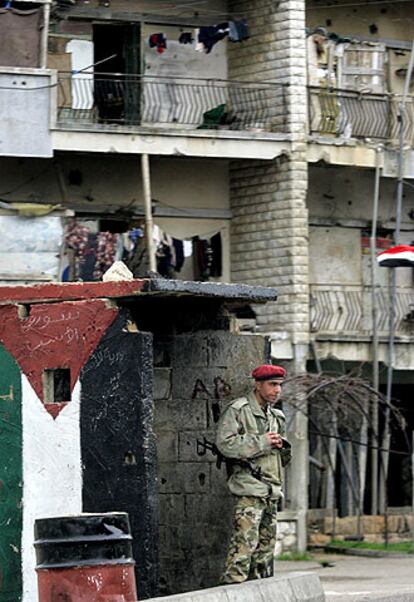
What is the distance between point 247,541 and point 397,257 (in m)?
16.4

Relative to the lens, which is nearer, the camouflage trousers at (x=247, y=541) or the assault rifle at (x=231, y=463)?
the camouflage trousers at (x=247, y=541)

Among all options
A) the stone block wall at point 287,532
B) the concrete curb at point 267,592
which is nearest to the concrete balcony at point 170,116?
the stone block wall at point 287,532

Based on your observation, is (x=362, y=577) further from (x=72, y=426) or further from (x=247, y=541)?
(x=72, y=426)

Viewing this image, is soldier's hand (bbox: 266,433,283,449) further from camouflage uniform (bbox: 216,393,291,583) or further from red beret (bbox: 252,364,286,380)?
red beret (bbox: 252,364,286,380)

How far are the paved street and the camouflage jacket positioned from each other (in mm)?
2964

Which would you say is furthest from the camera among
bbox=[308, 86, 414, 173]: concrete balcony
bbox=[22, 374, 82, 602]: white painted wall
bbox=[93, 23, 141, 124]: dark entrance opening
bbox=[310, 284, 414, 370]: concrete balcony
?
bbox=[308, 86, 414, 173]: concrete balcony

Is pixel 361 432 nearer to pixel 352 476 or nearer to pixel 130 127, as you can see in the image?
pixel 352 476

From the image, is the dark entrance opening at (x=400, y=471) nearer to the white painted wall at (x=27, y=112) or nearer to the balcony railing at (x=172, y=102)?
the balcony railing at (x=172, y=102)

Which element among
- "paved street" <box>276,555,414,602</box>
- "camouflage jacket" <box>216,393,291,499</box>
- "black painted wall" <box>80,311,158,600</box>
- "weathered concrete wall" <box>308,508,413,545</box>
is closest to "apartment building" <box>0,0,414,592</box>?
"weathered concrete wall" <box>308,508,413,545</box>

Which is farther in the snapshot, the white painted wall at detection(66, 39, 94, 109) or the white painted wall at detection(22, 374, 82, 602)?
the white painted wall at detection(66, 39, 94, 109)

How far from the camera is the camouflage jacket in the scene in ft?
42.7

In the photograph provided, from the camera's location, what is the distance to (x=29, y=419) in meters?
12.6

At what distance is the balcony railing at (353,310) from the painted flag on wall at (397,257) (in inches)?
44.4

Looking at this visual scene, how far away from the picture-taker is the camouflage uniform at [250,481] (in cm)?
1298
